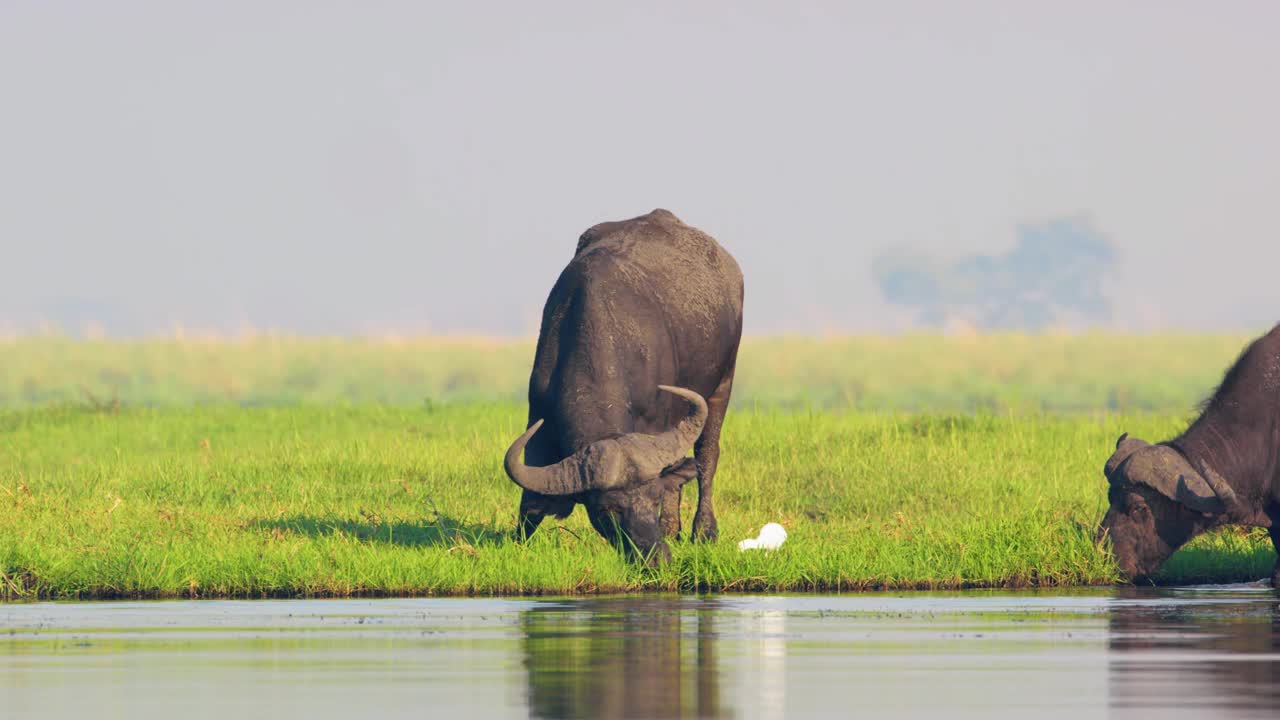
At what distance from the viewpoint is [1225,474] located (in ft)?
59.1

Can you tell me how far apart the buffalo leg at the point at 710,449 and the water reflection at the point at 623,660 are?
547 cm

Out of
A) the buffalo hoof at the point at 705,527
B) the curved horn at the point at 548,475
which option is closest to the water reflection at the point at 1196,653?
the curved horn at the point at 548,475

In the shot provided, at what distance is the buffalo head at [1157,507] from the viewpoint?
58.0 feet

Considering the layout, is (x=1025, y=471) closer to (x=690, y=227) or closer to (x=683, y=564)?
(x=690, y=227)

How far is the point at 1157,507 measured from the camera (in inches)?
701

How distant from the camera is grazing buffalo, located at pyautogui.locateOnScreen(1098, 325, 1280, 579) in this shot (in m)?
17.7

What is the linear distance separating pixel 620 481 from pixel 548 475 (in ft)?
2.41

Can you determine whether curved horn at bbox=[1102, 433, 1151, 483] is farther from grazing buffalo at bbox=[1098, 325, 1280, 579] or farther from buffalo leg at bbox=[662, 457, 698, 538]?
buffalo leg at bbox=[662, 457, 698, 538]

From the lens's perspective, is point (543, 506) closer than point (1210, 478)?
Yes

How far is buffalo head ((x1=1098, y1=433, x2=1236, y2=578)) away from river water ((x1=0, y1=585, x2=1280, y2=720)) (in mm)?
1833

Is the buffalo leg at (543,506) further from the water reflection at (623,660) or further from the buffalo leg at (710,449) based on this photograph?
the buffalo leg at (710,449)

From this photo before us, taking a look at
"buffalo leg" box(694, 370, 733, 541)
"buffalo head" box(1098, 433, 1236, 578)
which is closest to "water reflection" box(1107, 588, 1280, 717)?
"buffalo head" box(1098, 433, 1236, 578)

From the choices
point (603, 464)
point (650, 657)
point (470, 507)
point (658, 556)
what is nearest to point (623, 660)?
point (650, 657)

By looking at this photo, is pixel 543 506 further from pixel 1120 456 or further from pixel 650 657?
pixel 650 657
